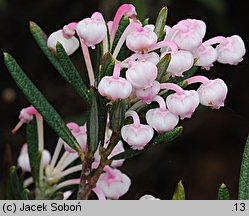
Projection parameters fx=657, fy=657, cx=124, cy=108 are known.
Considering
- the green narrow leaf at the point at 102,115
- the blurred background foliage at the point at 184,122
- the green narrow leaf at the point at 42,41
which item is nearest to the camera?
the green narrow leaf at the point at 102,115

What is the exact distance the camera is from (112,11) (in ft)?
6.51

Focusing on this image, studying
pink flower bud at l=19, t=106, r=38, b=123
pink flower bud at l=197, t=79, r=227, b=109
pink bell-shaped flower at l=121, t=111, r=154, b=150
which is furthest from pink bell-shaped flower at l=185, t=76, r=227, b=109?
pink flower bud at l=19, t=106, r=38, b=123

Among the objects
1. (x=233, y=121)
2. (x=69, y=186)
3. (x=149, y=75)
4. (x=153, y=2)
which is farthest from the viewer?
(x=233, y=121)

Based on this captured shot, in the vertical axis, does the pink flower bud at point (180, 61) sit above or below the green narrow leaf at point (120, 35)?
below

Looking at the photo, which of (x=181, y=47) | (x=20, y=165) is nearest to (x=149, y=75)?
(x=181, y=47)

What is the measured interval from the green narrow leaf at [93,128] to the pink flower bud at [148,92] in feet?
0.32

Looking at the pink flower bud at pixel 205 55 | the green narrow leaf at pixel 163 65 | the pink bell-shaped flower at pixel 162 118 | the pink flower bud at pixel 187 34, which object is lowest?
the pink bell-shaped flower at pixel 162 118

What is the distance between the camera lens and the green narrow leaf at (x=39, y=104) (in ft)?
3.84

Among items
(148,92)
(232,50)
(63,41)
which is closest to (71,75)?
(63,41)

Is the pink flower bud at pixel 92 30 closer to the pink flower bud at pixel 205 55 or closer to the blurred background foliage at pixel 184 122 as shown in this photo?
the pink flower bud at pixel 205 55

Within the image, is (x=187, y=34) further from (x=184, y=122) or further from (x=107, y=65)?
(x=184, y=122)

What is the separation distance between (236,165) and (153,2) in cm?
70

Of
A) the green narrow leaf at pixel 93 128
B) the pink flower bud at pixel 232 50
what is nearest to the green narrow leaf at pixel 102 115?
the green narrow leaf at pixel 93 128
